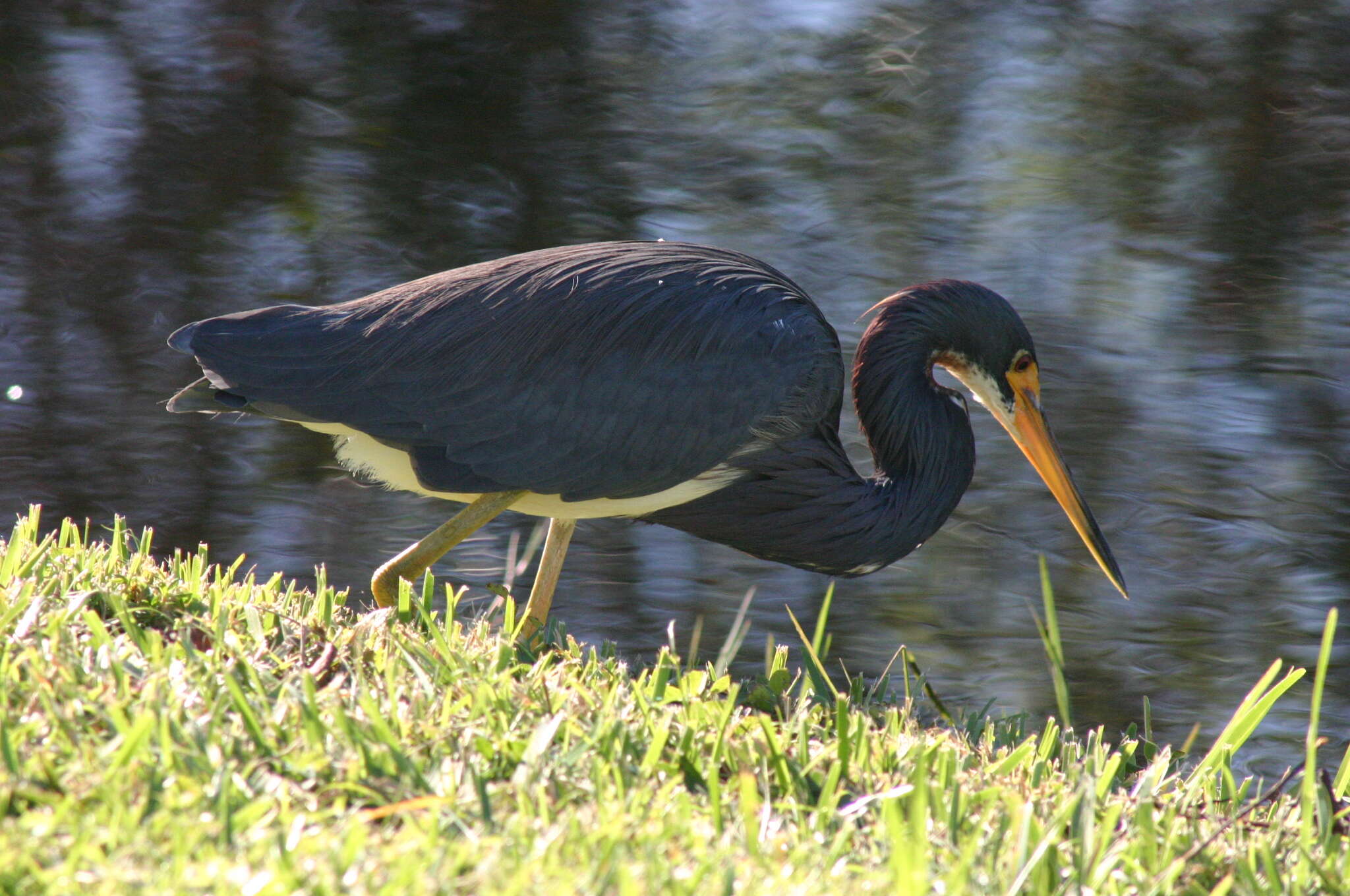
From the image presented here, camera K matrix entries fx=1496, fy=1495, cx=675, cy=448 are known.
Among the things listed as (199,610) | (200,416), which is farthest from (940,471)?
(200,416)

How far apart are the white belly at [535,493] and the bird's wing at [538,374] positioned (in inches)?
5.0

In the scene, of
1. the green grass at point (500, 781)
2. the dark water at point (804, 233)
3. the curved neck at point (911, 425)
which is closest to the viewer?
the green grass at point (500, 781)

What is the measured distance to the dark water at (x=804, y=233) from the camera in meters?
5.89

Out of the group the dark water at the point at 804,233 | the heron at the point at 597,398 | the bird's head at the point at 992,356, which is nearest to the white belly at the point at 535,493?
the heron at the point at 597,398

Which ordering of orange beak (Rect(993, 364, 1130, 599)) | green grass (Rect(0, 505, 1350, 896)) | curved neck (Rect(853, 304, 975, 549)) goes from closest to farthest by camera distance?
green grass (Rect(0, 505, 1350, 896))
curved neck (Rect(853, 304, 975, 549))
orange beak (Rect(993, 364, 1130, 599))

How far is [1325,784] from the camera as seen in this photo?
2.82 metres

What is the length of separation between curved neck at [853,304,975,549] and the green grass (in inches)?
38.4

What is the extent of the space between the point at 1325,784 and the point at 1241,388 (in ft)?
15.5

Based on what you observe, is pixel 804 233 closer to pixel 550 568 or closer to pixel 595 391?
pixel 550 568

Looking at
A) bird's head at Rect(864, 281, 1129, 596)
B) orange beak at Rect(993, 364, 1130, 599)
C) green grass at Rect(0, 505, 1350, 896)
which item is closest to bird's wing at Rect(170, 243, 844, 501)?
bird's head at Rect(864, 281, 1129, 596)

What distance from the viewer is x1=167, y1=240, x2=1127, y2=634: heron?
380cm

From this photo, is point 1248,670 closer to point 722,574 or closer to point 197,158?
point 722,574

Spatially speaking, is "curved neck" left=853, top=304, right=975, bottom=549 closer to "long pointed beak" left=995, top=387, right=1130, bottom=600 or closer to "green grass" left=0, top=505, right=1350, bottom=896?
"long pointed beak" left=995, top=387, right=1130, bottom=600

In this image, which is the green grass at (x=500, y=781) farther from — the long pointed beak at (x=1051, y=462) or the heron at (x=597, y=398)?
the long pointed beak at (x=1051, y=462)
